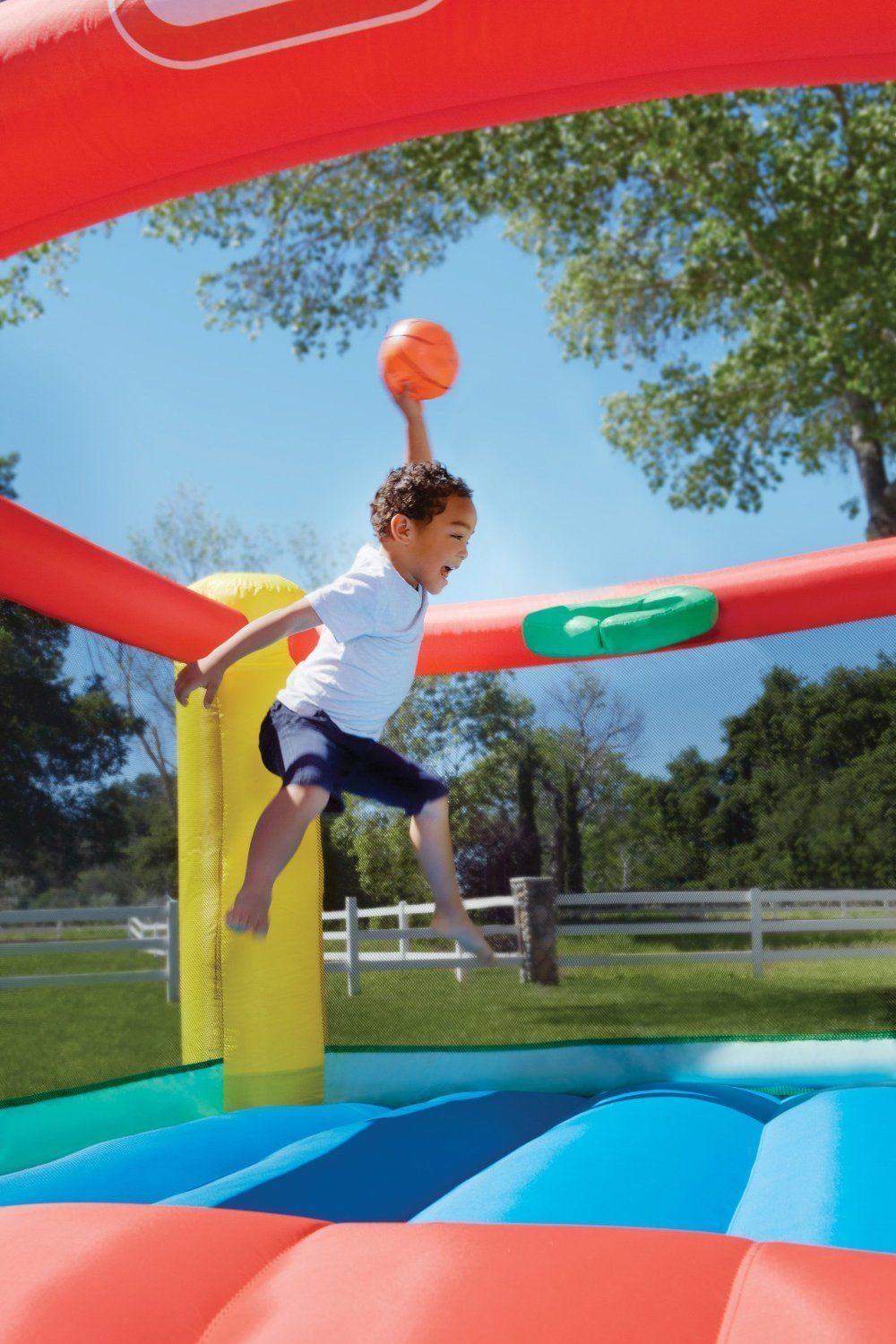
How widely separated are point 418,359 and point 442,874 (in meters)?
0.97

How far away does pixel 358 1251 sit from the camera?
128cm

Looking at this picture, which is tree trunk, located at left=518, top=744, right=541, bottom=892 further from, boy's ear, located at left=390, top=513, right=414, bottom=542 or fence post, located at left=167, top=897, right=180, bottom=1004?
boy's ear, located at left=390, top=513, right=414, bottom=542

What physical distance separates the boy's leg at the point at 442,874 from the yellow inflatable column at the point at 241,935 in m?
0.81

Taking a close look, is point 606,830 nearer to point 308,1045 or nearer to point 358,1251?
point 308,1045

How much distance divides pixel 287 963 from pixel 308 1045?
0.22 metres

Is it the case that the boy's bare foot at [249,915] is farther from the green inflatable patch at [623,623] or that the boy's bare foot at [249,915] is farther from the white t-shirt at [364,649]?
the green inflatable patch at [623,623]

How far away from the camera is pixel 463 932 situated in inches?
84.6

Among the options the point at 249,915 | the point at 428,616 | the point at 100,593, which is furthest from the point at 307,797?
the point at 428,616

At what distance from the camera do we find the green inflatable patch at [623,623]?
2.97 metres

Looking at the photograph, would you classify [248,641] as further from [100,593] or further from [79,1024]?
[79,1024]

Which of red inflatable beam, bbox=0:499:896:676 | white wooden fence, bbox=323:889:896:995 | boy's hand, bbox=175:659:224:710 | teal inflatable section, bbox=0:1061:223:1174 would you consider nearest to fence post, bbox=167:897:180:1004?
teal inflatable section, bbox=0:1061:223:1174

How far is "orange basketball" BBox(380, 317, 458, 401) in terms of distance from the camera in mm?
2307

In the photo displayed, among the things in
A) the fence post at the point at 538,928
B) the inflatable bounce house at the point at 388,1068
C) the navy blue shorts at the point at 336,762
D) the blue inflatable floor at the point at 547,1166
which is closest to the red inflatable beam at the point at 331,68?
the inflatable bounce house at the point at 388,1068

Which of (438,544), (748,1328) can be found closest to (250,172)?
(438,544)
